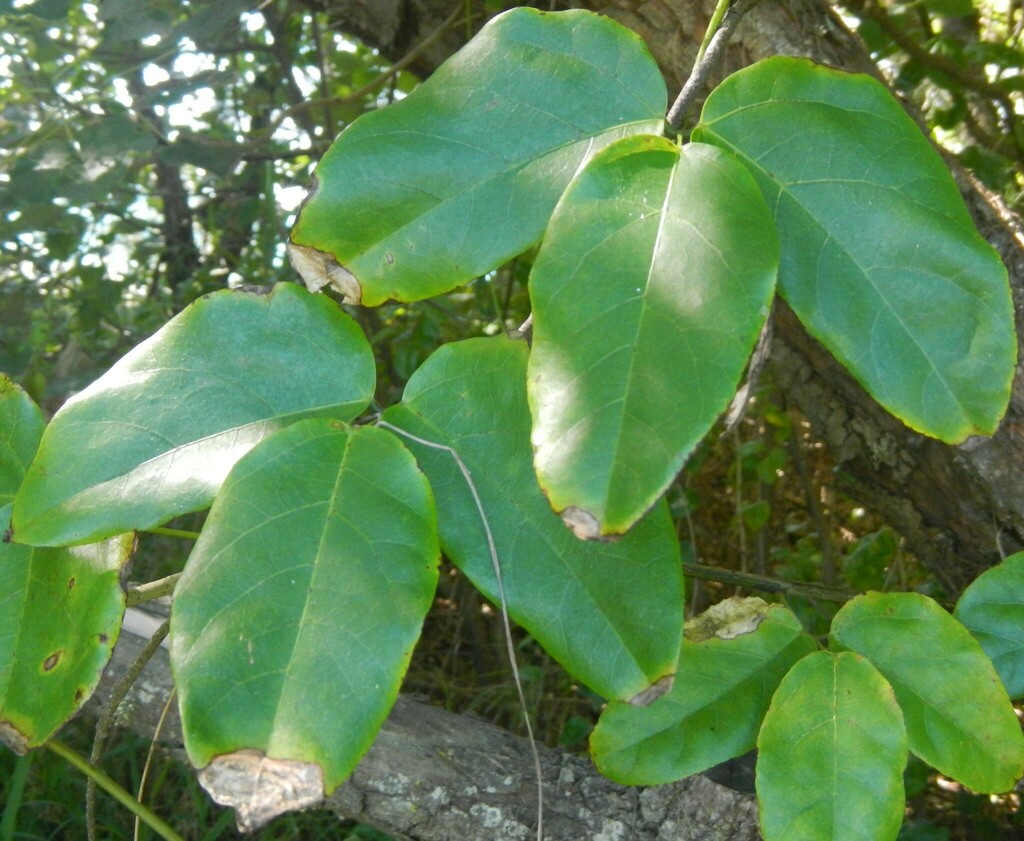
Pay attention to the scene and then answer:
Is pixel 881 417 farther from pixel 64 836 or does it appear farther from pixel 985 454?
pixel 64 836

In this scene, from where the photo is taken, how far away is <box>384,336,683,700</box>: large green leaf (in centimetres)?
58

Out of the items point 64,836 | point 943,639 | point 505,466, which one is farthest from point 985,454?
point 64,836

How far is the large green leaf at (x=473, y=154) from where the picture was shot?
0.61 meters

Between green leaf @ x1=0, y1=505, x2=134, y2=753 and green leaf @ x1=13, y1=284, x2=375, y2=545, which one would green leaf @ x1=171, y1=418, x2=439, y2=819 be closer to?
green leaf @ x1=13, y1=284, x2=375, y2=545

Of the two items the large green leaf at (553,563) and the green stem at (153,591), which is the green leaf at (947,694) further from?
the green stem at (153,591)

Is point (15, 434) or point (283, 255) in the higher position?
point (15, 434)

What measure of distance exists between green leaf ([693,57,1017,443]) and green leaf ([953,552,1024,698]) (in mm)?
309

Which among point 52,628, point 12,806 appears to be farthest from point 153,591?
point 12,806

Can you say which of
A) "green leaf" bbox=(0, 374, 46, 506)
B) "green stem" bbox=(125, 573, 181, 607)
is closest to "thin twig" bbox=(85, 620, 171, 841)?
"green stem" bbox=(125, 573, 181, 607)

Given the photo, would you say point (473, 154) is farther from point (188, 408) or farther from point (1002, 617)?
point (1002, 617)

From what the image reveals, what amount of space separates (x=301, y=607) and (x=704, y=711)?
1.21 feet

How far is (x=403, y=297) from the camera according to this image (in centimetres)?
63

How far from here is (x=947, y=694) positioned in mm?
719

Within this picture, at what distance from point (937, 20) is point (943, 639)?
1.76 metres
